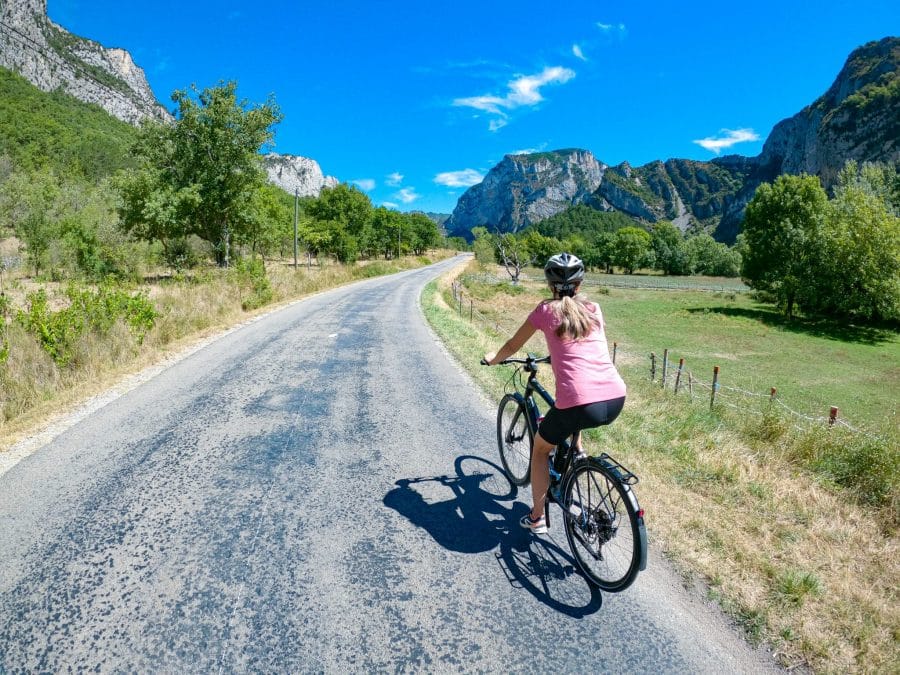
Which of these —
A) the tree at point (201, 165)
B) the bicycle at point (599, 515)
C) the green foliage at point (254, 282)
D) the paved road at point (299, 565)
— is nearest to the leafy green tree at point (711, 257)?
the tree at point (201, 165)

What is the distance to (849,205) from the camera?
120 ft

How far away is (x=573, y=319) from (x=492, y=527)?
72.0 inches

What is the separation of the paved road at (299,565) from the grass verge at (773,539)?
0.31 meters

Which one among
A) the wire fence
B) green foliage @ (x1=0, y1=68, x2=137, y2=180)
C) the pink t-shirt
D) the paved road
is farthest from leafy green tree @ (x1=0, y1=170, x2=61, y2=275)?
the pink t-shirt

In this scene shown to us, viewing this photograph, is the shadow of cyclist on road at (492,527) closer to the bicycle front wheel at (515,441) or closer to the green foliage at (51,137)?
the bicycle front wheel at (515,441)

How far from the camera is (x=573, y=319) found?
2959mm

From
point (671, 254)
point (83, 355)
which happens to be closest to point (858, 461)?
point (83, 355)

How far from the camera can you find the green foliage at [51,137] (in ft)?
204

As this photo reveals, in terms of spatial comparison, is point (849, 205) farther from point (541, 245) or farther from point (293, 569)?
point (541, 245)

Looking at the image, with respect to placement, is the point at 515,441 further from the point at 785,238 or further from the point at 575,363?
the point at 785,238

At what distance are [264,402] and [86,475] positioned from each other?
2395mm

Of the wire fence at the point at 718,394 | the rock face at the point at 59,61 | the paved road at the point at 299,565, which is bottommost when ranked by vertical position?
the wire fence at the point at 718,394

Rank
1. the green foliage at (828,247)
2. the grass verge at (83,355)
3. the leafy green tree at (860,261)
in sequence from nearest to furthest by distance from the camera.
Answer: the grass verge at (83,355), the leafy green tree at (860,261), the green foliage at (828,247)

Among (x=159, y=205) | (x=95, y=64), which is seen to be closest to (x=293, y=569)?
(x=159, y=205)
